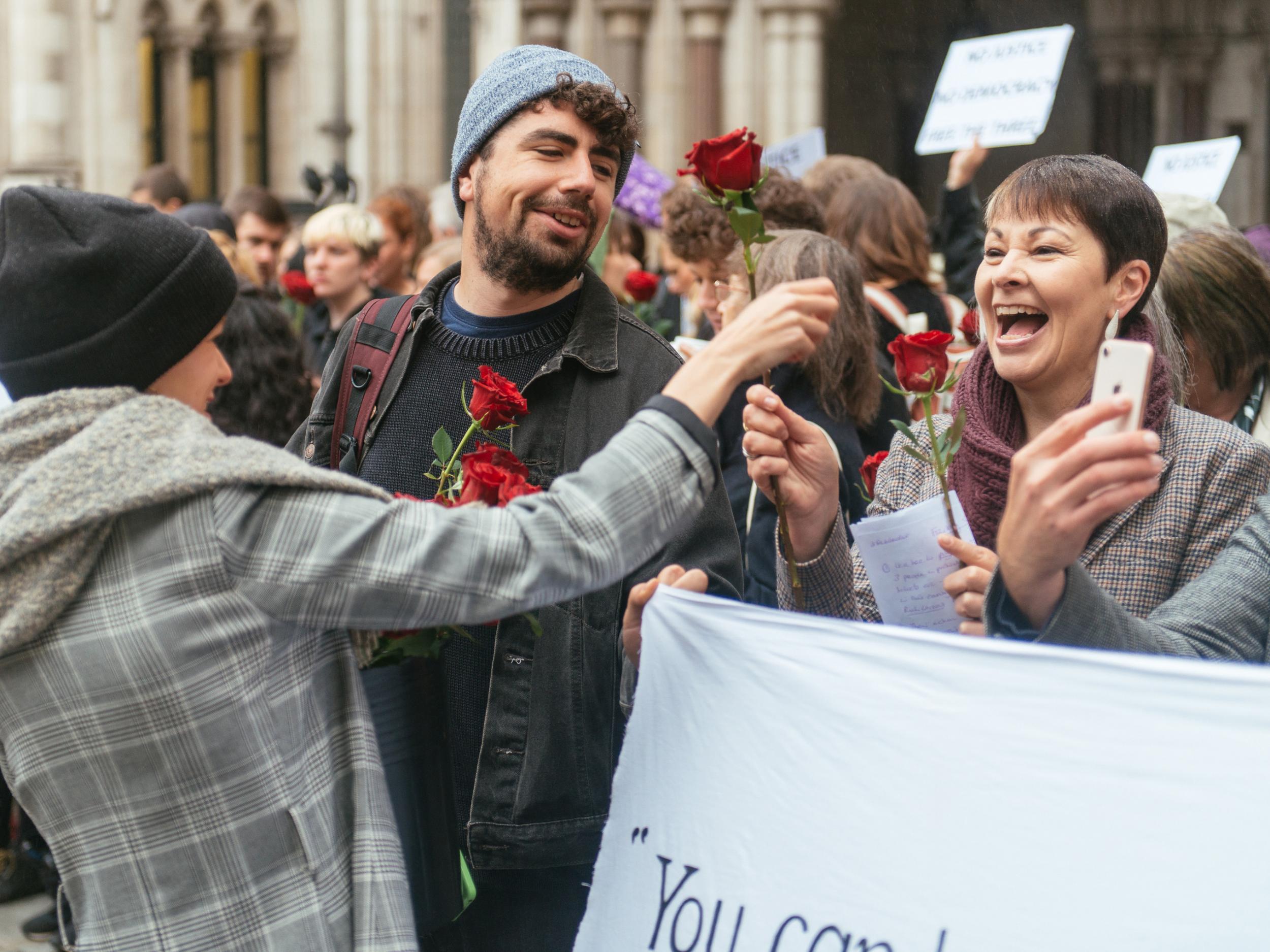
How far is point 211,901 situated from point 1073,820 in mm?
996

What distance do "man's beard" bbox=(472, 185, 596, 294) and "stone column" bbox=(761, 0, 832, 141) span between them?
9.79 meters

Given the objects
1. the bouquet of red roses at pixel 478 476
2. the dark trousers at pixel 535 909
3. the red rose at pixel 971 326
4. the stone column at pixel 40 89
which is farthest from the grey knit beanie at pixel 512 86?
the stone column at pixel 40 89

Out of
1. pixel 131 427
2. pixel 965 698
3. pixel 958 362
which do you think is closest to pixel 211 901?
pixel 131 427

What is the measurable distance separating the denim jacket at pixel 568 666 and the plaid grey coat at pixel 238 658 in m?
0.43

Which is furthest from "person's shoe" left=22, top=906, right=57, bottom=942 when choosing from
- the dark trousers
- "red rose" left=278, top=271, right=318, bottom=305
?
the dark trousers

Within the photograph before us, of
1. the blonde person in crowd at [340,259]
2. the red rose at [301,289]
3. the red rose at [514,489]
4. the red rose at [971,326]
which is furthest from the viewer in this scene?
the red rose at [301,289]

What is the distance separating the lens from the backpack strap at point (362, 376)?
8.23 feet

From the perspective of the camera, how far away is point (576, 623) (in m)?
2.27

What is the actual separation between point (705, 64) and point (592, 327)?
10.1 m

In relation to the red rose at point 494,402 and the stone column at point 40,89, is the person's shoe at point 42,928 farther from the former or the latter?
the stone column at point 40,89

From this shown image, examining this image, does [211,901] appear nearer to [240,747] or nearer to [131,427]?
[240,747]

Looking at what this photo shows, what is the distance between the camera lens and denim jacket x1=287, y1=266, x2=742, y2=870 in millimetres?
2217

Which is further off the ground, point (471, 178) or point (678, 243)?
point (471, 178)

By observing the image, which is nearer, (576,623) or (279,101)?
(576,623)
